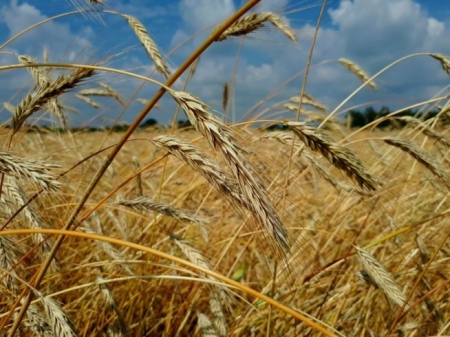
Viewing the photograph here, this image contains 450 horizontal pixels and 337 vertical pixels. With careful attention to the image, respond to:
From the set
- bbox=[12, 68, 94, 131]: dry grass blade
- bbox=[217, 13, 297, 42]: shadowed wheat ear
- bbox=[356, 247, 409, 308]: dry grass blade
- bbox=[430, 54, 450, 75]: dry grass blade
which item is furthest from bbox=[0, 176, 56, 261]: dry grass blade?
bbox=[430, 54, 450, 75]: dry grass blade

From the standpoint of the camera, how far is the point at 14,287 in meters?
1.66

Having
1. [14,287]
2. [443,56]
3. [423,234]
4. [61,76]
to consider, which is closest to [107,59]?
[61,76]

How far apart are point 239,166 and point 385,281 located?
0.86 metres

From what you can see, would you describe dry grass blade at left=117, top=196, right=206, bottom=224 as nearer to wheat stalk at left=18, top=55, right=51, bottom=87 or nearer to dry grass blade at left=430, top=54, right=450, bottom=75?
wheat stalk at left=18, top=55, right=51, bottom=87

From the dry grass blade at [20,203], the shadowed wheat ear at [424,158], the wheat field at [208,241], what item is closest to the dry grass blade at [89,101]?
the wheat field at [208,241]

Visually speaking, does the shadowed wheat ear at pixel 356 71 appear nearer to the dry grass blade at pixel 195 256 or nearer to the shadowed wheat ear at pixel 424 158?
the shadowed wheat ear at pixel 424 158

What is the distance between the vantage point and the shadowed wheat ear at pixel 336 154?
4.88 feet

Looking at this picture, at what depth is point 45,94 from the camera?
169 centimetres

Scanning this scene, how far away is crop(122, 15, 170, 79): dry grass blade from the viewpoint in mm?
2190

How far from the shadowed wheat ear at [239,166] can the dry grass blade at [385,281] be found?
26.9 inches

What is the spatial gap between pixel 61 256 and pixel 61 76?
1.48 meters

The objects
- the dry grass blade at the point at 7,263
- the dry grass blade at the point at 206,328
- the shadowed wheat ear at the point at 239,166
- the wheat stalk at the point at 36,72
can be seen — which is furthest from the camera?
the wheat stalk at the point at 36,72

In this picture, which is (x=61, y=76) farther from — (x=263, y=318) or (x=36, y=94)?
(x=263, y=318)

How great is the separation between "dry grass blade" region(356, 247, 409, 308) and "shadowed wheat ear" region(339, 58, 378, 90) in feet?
4.70
